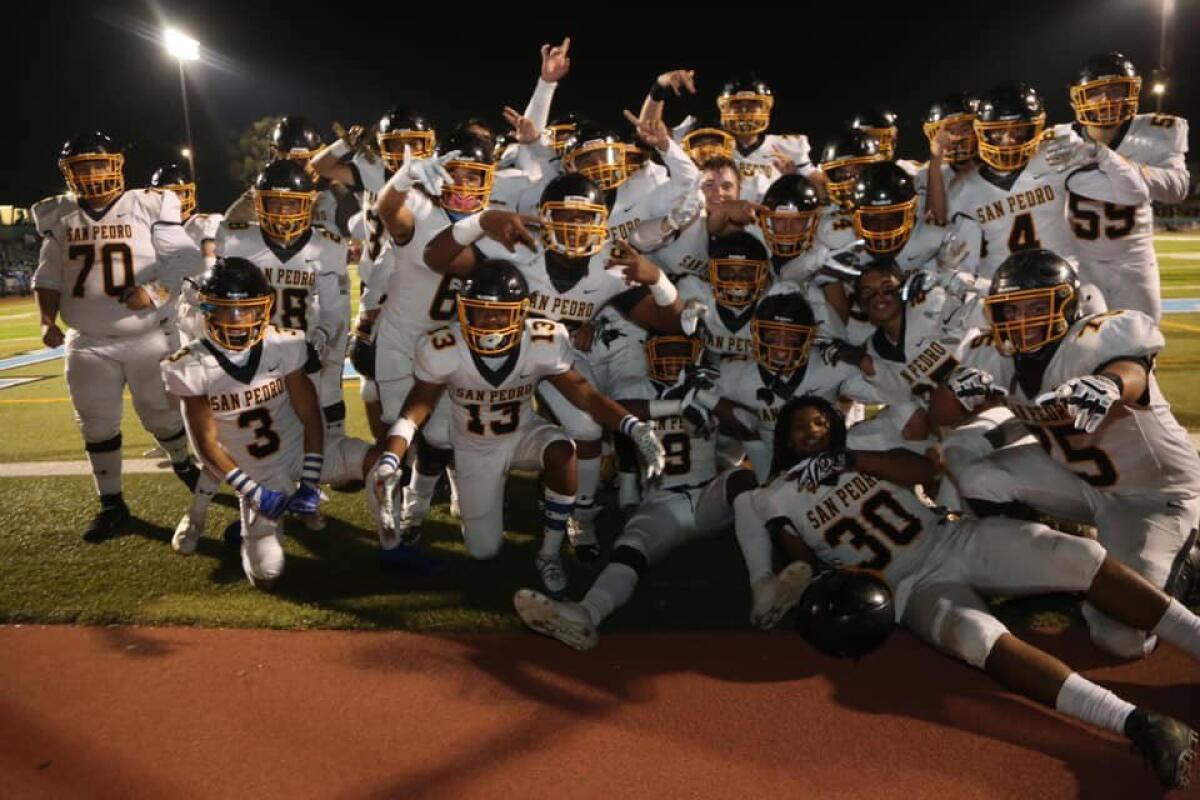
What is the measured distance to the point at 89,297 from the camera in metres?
6.21

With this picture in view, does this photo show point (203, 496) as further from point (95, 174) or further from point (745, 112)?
point (745, 112)

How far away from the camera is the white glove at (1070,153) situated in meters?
5.18

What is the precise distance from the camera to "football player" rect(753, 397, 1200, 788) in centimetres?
325

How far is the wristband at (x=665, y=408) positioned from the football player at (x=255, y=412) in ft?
5.78

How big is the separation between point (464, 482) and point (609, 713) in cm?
199

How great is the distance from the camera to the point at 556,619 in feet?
13.1

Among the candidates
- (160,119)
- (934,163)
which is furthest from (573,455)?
(160,119)

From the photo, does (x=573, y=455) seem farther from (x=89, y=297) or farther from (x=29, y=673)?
(x=89, y=297)

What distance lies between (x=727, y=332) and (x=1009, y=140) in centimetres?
228

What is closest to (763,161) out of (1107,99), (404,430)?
(1107,99)

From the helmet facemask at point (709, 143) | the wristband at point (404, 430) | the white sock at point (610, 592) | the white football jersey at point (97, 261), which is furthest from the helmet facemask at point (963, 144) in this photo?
the white football jersey at point (97, 261)

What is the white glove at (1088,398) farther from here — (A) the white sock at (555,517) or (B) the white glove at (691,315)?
(A) the white sock at (555,517)

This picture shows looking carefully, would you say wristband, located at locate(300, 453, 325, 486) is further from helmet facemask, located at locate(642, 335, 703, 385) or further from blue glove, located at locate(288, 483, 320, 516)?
helmet facemask, located at locate(642, 335, 703, 385)

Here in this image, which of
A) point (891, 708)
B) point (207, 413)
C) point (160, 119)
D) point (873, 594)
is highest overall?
point (160, 119)
